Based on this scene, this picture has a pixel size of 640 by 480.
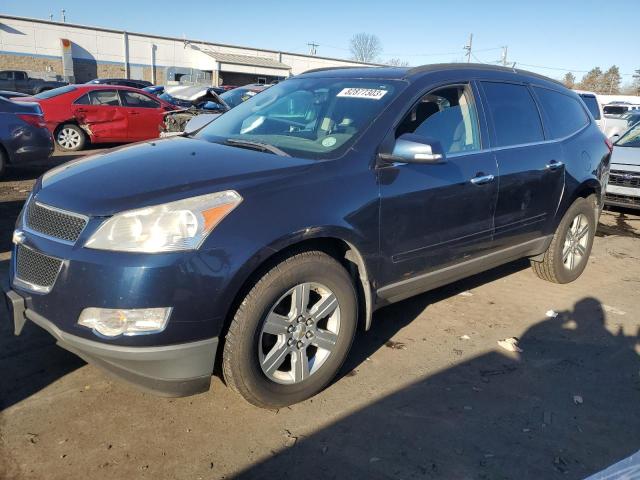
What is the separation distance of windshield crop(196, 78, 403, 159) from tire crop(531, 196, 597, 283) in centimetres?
240

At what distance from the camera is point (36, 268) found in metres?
2.55

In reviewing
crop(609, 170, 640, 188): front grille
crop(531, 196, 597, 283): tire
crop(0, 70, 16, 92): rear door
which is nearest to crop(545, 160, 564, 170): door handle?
crop(531, 196, 597, 283): tire

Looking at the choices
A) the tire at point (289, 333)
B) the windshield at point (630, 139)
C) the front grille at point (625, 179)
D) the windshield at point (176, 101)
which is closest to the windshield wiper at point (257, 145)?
the tire at point (289, 333)

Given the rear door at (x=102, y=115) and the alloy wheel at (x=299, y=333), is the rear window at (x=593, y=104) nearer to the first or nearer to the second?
the rear door at (x=102, y=115)

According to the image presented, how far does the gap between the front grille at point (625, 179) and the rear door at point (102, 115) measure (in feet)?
33.3

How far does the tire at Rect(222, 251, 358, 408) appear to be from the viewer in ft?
8.44

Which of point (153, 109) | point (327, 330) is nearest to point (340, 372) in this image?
point (327, 330)

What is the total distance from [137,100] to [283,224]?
11.3 m

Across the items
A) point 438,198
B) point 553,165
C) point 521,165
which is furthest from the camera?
point 553,165

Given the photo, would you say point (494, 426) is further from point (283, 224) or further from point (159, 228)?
point (159, 228)

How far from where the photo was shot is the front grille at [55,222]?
8.04 ft

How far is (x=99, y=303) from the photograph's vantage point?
2.32m

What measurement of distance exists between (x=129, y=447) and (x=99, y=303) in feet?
2.46

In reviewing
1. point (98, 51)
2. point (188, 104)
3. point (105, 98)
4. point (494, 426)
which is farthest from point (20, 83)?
point (494, 426)
